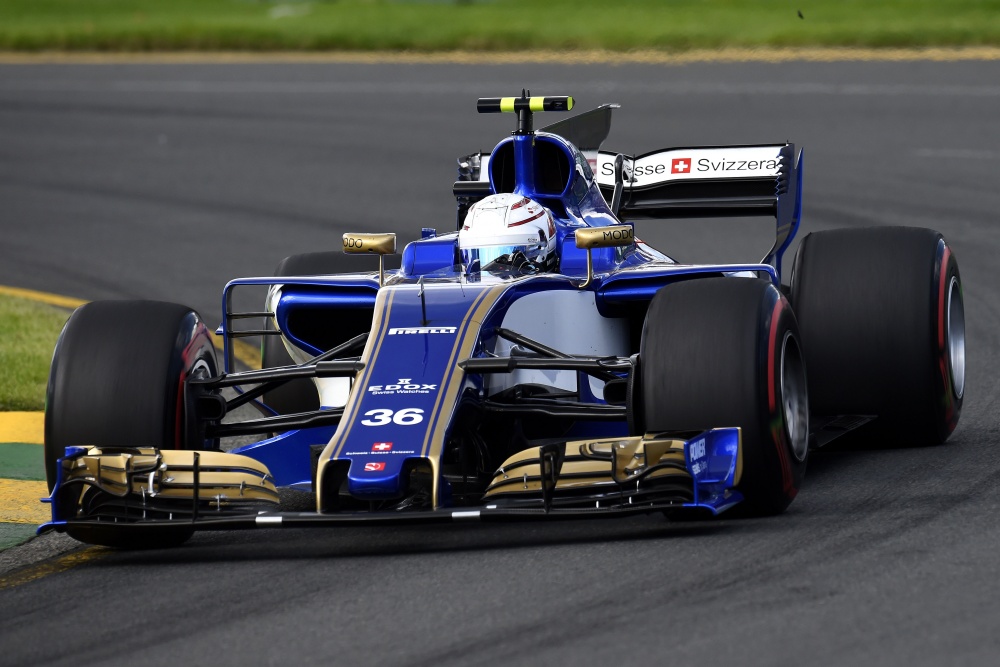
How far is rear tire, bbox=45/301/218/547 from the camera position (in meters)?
7.38

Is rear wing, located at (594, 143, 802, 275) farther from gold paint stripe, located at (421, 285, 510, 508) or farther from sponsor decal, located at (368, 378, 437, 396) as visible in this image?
sponsor decal, located at (368, 378, 437, 396)

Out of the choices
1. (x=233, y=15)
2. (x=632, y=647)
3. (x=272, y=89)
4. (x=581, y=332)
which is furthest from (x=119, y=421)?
(x=233, y=15)

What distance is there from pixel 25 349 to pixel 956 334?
19.1ft

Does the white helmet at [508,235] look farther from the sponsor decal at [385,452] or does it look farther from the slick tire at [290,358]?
the sponsor decal at [385,452]

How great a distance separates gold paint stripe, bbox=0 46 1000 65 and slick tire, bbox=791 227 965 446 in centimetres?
1503

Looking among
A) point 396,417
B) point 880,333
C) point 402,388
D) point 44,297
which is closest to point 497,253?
point 402,388

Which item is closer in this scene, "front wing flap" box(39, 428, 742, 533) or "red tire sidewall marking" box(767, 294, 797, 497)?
"front wing flap" box(39, 428, 742, 533)

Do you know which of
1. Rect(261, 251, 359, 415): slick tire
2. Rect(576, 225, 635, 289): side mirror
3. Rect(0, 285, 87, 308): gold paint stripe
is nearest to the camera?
Rect(576, 225, 635, 289): side mirror

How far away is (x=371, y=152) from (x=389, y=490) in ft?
45.5

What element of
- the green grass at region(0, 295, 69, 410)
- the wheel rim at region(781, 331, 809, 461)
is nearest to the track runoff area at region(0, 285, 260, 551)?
the green grass at region(0, 295, 69, 410)

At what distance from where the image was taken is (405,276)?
859cm

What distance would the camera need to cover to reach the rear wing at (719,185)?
1012cm

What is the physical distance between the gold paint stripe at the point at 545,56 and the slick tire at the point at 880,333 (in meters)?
15.0

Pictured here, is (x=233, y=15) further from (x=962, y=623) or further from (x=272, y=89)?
(x=962, y=623)
